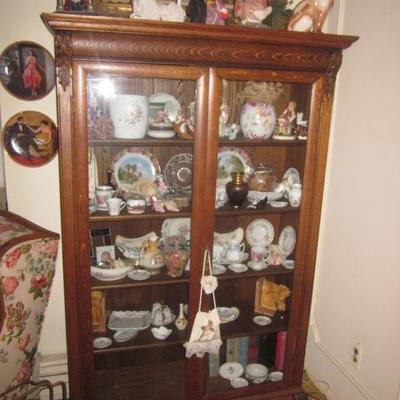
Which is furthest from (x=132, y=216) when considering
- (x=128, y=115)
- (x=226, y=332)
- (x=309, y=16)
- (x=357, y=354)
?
(x=357, y=354)

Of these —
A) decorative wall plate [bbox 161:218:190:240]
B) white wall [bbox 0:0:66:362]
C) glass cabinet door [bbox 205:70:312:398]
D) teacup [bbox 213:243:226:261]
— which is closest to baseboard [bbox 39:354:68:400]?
white wall [bbox 0:0:66:362]

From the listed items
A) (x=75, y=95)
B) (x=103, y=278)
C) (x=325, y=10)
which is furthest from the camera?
(x=103, y=278)

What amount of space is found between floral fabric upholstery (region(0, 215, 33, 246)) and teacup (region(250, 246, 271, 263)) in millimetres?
1047

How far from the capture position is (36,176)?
178cm

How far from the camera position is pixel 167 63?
143cm

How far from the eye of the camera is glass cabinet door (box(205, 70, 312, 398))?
1.70 meters

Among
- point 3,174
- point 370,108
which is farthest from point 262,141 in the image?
point 3,174

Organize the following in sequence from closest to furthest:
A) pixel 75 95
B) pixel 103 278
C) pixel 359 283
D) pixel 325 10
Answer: pixel 75 95, pixel 325 10, pixel 103 278, pixel 359 283

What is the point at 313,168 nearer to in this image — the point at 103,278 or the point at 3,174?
the point at 103,278

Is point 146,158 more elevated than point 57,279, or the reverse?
point 146,158

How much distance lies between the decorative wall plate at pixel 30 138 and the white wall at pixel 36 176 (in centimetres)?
3

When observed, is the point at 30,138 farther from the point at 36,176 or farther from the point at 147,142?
the point at 147,142

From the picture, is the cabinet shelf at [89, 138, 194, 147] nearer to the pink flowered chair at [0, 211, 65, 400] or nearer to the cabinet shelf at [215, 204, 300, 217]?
the cabinet shelf at [215, 204, 300, 217]

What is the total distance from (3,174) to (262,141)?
122 centimetres
